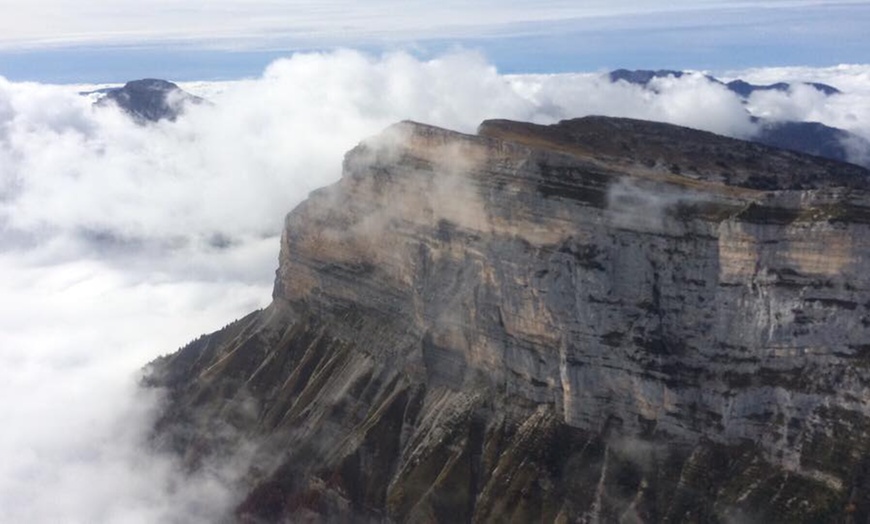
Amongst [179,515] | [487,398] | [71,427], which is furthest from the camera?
[71,427]

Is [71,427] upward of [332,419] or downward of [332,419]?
downward

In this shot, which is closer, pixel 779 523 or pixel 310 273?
pixel 779 523

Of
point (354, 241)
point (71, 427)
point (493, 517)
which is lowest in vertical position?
point (71, 427)

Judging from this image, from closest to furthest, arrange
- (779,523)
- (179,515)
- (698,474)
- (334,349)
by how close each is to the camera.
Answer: (779,523) < (698,474) < (179,515) < (334,349)

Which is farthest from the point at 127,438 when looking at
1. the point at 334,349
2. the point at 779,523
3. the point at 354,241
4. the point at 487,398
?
the point at 779,523

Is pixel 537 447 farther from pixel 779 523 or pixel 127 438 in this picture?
pixel 127 438

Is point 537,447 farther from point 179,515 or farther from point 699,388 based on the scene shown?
point 179,515
